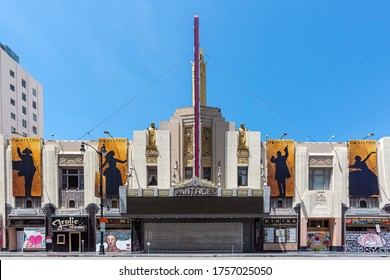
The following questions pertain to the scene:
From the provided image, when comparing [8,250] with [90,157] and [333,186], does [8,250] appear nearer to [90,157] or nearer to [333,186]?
[90,157]

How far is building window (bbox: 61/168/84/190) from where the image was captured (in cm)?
2611

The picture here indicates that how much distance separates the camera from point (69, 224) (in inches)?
985

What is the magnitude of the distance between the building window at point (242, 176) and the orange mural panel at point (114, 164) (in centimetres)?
1077

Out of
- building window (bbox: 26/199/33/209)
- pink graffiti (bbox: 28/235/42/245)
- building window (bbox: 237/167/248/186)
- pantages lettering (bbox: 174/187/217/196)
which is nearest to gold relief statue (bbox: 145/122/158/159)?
pantages lettering (bbox: 174/187/217/196)

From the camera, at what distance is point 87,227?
2508 centimetres

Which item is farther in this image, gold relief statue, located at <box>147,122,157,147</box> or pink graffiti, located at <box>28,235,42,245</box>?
gold relief statue, located at <box>147,122,157,147</box>

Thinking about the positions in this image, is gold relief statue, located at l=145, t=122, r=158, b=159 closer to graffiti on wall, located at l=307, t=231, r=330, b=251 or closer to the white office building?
graffiti on wall, located at l=307, t=231, r=330, b=251

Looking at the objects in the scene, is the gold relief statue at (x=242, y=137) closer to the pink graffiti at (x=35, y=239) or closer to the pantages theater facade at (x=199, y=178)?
the pantages theater facade at (x=199, y=178)

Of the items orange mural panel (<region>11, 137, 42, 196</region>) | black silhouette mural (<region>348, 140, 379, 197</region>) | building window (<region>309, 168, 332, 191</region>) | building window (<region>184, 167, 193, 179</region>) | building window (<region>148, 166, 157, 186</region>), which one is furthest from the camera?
building window (<region>309, 168, 332, 191</region>)

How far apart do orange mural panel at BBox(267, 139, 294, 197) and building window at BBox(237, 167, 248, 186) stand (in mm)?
2102

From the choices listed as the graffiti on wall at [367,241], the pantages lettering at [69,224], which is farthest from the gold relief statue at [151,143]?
the graffiti on wall at [367,241]

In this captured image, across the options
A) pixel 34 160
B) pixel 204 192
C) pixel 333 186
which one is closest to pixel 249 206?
pixel 204 192

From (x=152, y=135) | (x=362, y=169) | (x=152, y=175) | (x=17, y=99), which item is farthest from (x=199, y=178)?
(x=17, y=99)

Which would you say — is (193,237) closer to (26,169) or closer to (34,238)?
(34,238)
